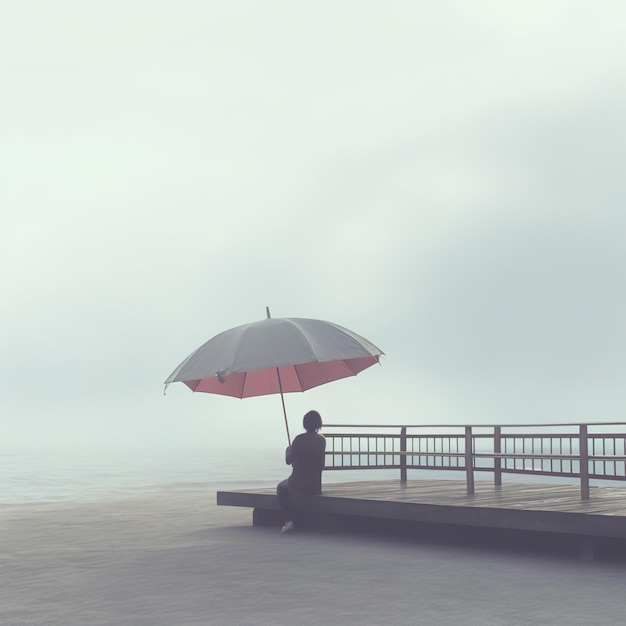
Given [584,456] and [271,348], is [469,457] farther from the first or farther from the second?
[271,348]

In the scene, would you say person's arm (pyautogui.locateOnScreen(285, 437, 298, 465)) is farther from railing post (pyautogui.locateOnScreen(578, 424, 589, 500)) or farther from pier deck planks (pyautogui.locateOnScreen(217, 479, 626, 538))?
railing post (pyautogui.locateOnScreen(578, 424, 589, 500))

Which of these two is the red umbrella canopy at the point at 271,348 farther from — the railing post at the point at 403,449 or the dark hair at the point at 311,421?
the railing post at the point at 403,449

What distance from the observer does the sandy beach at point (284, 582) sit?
24.3 ft

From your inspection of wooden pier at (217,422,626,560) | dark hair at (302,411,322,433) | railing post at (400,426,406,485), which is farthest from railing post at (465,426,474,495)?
railing post at (400,426,406,485)

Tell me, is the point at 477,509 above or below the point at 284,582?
above

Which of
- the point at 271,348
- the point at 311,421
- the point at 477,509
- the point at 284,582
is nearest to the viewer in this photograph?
the point at 284,582

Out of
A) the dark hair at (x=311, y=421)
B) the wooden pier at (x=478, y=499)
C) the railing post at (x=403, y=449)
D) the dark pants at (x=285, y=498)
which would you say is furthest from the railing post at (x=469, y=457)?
the railing post at (x=403, y=449)

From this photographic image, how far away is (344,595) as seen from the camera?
8.25 metres

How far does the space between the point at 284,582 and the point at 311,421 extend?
165 inches

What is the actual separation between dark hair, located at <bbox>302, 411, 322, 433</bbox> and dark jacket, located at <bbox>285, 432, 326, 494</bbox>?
0.07 meters

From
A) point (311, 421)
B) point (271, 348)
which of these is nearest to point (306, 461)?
point (311, 421)

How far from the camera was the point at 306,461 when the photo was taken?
43.5 feet

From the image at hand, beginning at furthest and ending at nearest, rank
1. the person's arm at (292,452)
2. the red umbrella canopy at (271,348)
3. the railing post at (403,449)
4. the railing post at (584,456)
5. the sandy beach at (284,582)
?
the railing post at (403,449)
the person's arm at (292,452)
the red umbrella canopy at (271,348)
the railing post at (584,456)
the sandy beach at (284,582)

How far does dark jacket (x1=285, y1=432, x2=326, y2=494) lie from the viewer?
1304 cm
